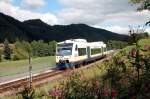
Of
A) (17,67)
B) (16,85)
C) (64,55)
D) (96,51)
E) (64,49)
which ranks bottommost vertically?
(17,67)

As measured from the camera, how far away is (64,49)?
47500 mm

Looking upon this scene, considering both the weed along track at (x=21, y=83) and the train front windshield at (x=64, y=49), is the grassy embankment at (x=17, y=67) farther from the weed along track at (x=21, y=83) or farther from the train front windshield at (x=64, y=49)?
the weed along track at (x=21, y=83)

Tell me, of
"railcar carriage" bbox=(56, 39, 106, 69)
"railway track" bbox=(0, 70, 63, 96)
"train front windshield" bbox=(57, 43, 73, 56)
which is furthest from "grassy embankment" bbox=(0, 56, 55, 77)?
"railway track" bbox=(0, 70, 63, 96)

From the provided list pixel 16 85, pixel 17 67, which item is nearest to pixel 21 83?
pixel 16 85

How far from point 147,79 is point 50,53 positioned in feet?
424

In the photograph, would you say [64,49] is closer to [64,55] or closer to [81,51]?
[64,55]

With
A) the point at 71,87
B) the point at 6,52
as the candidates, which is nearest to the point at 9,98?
the point at 71,87

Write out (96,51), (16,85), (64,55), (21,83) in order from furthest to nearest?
(96,51), (64,55), (21,83), (16,85)

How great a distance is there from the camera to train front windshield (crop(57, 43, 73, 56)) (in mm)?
47062

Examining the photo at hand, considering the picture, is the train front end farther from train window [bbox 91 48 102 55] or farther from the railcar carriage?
train window [bbox 91 48 102 55]

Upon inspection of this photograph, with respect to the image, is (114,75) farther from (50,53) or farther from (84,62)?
(50,53)

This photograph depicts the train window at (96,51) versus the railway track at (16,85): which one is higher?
the train window at (96,51)

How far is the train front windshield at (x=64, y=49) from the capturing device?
47062 mm

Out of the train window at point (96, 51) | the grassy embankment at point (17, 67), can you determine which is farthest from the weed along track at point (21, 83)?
the train window at point (96, 51)
